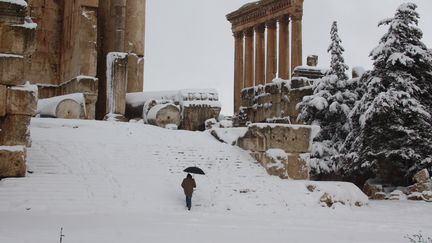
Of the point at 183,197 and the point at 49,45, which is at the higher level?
the point at 49,45

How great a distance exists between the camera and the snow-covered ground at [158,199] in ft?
29.6

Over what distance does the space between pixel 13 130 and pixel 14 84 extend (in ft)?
3.25

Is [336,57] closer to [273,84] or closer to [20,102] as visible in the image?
[273,84]

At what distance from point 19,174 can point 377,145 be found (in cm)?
1236

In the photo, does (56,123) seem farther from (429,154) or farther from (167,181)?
(429,154)

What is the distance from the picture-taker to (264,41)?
156 feet

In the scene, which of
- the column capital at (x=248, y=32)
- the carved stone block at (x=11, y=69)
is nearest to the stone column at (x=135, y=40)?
the carved stone block at (x=11, y=69)

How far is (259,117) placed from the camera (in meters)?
31.6

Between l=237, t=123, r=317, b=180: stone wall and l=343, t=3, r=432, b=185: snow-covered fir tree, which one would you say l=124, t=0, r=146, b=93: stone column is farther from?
l=237, t=123, r=317, b=180: stone wall

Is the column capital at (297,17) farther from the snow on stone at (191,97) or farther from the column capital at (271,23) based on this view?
the snow on stone at (191,97)

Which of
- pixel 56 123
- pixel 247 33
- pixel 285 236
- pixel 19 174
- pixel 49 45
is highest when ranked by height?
pixel 247 33

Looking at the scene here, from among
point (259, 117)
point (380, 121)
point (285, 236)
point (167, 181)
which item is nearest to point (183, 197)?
point (167, 181)

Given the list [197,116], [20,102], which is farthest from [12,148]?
[197,116]

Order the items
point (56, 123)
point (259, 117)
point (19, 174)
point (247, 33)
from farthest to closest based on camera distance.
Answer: point (247, 33)
point (259, 117)
point (56, 123)
point (19, 174)
